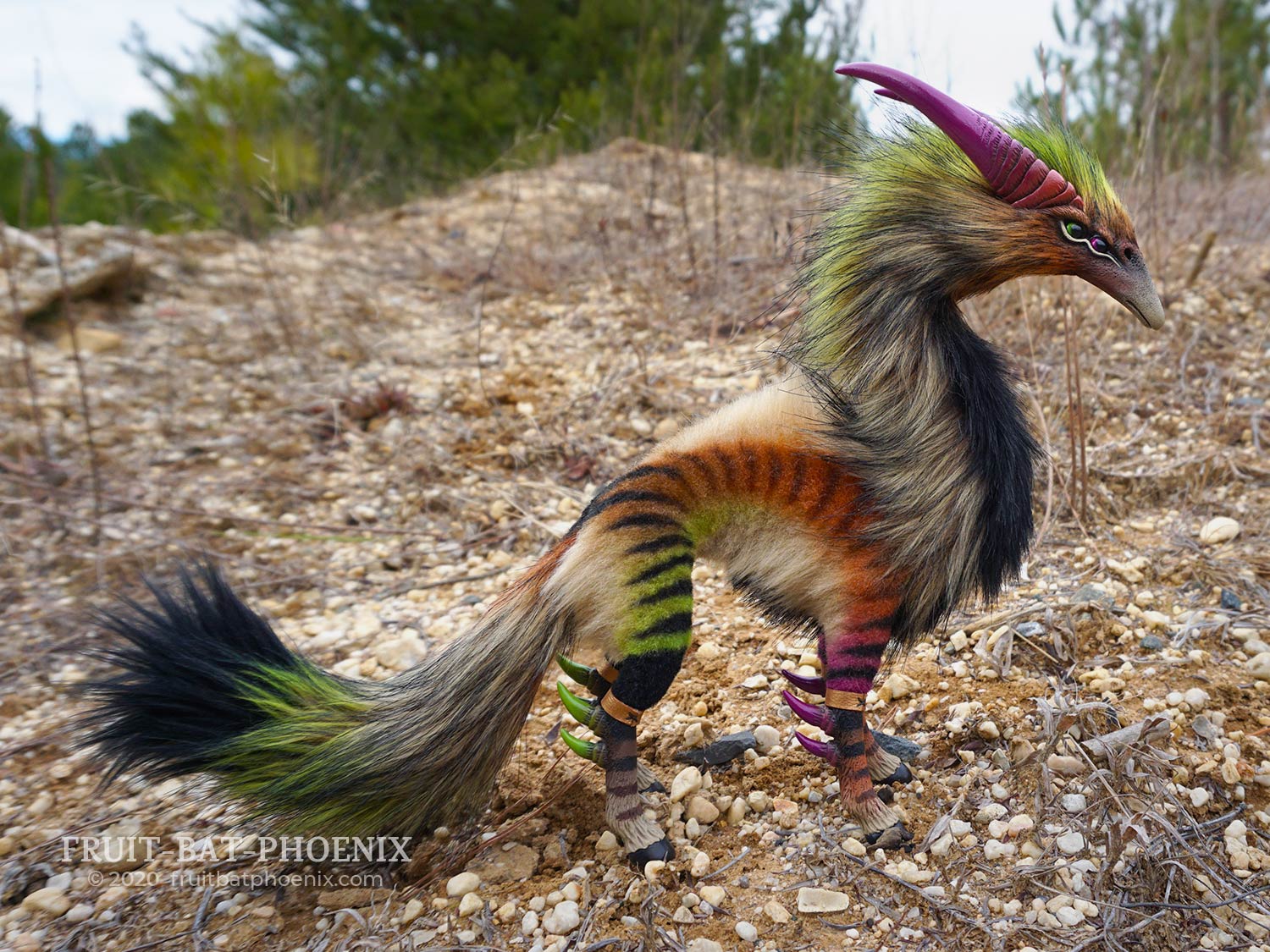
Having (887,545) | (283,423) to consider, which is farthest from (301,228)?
(887,545)

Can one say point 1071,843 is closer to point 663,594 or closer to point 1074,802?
point 1074,802

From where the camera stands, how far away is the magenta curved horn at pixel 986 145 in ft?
4.71

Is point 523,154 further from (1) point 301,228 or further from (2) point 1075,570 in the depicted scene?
(2) point 1075,570

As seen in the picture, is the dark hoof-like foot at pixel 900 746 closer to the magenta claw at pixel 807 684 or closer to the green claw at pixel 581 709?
the magenta claw at pixel 807 684

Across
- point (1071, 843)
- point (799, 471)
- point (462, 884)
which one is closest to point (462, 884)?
point (462, 884)

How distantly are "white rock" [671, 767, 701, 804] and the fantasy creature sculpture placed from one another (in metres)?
0.17

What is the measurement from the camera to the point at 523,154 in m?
6.82

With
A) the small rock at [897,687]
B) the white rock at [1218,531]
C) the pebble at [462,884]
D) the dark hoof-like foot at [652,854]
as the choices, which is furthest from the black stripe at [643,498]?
the white rock at [1218,531]

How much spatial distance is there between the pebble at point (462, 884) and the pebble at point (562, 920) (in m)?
0.18

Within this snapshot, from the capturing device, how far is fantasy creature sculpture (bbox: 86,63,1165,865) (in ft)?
5.07

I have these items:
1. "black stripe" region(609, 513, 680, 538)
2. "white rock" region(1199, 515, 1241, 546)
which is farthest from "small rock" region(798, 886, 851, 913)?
"white rock" region(1199, 515, 1241, 546)

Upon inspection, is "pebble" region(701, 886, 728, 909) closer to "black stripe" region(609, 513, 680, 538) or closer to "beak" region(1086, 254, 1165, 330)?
"black stripe" region(609, 513, 680, 538)

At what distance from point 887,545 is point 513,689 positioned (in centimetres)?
79

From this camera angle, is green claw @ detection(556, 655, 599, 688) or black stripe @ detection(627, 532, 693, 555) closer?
black stripe @ detection(627, 532, 693, 555)
